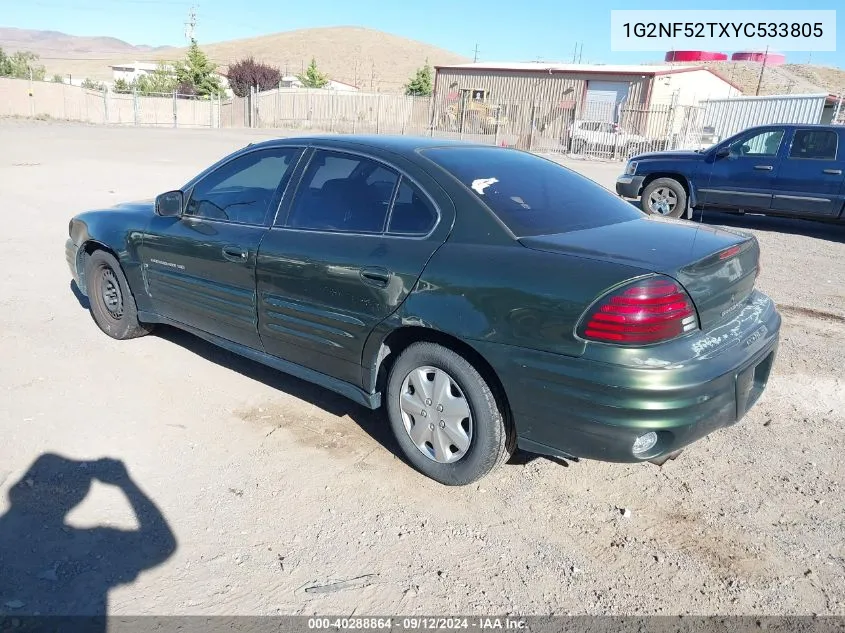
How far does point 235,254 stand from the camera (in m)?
3.96

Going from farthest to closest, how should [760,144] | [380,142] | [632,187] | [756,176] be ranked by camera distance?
[632,187], [760,144], [756,176], [380,142]

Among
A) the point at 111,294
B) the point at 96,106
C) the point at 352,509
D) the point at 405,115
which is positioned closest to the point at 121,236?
the point at 111,294

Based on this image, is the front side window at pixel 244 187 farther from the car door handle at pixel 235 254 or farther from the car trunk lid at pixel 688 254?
the car trunk lid at pixel 688 254

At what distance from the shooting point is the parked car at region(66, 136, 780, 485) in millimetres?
2725

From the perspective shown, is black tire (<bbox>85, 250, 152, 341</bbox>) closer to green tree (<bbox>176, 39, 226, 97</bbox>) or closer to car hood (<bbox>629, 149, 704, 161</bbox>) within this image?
car hood (<bbox>629, 149, 704, 161</bbox>)

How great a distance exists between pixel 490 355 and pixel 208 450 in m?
1.72

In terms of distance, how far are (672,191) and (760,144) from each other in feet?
4.77

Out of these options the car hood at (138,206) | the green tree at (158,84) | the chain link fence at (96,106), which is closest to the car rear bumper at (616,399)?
the car hood at (138,206)

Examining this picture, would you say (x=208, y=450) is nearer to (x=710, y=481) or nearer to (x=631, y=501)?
(x=631, y=501)

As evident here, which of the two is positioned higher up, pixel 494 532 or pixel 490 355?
pixel 490 355

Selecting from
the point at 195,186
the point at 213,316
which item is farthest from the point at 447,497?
the point at 195,186

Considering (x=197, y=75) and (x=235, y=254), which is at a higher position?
(x=197, y=75)

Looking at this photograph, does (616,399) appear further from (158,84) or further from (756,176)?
(158,84)

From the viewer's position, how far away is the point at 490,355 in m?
2.94
